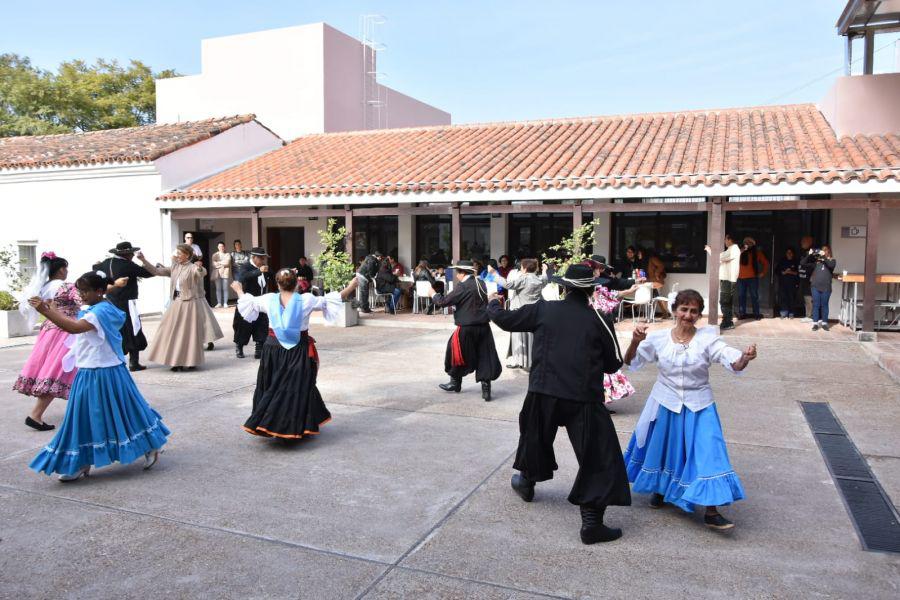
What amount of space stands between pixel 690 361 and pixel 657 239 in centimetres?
1123

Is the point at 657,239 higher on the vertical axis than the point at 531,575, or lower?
higher

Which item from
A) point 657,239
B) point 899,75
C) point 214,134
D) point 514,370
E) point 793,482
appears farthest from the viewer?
point 214,134

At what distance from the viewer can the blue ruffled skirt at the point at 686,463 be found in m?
3.80

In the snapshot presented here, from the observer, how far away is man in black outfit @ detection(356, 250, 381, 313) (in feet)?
46.8

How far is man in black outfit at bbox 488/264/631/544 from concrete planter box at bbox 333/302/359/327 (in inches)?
369

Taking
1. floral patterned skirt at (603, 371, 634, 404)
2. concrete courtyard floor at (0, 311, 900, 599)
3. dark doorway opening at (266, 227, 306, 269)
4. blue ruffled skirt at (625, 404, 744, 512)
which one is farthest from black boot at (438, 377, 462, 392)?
dark doorway opening at (266, 227, 306, 269)

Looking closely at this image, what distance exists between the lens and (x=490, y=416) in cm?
647

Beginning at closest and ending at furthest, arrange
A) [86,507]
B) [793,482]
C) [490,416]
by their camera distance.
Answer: [86,507] < [793,482] < [490,416]

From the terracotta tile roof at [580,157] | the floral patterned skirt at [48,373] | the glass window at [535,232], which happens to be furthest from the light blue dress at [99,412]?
the glass window at [535,232]

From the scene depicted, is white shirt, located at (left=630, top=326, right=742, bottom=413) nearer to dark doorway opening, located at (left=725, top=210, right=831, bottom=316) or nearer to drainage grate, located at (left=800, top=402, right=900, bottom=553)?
drainage grate, located at (left=800, top=402, right=900, bottom=553)

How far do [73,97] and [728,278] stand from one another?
31167 mm

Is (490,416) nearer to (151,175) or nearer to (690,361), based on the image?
(690,361)

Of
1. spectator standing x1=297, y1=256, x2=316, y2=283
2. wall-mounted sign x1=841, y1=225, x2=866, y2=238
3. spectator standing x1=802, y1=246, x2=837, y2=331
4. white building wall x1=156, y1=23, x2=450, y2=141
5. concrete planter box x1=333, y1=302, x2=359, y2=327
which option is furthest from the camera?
white building wall x1=156, y1=23, x2=450, y2=141

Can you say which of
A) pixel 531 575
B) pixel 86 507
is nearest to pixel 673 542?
pixel 531 575
